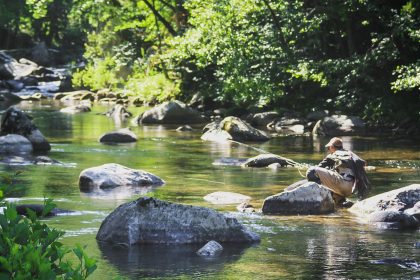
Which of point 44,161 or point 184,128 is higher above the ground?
point 184,128

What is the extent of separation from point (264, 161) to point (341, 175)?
16.2ft

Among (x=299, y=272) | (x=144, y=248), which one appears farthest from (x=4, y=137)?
(x=299, y=272)

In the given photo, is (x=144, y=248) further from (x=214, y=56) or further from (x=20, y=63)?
(x=20, y=63)

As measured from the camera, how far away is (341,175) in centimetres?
1480

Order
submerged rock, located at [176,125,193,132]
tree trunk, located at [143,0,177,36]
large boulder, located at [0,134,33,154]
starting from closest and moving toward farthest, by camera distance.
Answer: large boulder, located at [0,134,33,154] → submerged rock, located at [176,125,193,132] → tree trunk, located at [143,0,177,36]

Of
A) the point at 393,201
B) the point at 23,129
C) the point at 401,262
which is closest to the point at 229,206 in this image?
the point at 393,201

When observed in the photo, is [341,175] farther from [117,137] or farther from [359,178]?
[117,137]

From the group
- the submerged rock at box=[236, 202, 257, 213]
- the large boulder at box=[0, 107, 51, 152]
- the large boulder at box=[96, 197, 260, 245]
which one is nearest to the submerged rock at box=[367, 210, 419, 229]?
the submerged rock at box=[236, 202, 257, 213]

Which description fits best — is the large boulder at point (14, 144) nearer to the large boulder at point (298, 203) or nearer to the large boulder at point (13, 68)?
the large boulder at point (298, 203)

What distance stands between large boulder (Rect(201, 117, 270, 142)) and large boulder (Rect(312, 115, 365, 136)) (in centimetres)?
222

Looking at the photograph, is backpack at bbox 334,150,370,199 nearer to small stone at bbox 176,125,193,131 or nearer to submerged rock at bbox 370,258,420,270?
submerged rock at bbox 370,258,420,270

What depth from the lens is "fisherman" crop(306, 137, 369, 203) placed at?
14.6m

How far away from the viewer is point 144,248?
10.9 metres

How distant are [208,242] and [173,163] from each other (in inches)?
367
